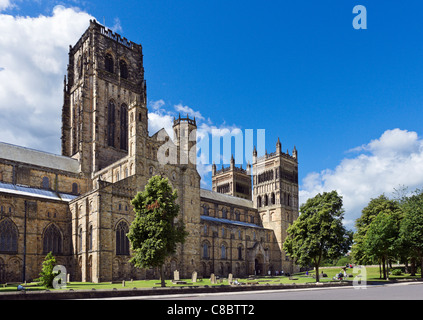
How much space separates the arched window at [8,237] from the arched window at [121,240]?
40.4ft

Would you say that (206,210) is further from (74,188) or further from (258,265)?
(74,188)

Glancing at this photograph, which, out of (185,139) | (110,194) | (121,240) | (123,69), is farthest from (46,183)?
(123,69)

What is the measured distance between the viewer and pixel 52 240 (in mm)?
52812

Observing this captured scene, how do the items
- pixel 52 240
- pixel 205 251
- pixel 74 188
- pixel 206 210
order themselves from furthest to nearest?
pixel 206 210 < pixel 205 251 < pixel 74 188 < pixel 52 240

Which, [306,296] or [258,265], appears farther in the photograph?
[258,265]

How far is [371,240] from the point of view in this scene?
54250 millimetres

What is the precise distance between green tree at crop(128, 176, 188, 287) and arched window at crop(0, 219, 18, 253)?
60.8 feet

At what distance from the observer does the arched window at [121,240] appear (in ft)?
170

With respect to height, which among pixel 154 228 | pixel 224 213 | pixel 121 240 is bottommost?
pixel 121 240

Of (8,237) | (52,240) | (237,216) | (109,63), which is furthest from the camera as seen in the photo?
(237,216)

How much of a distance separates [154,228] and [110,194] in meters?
15.2

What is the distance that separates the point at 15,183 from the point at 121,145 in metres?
21.7

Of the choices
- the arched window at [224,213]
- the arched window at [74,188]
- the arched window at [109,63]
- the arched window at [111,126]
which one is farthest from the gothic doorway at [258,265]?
the arched window at [109,63]
